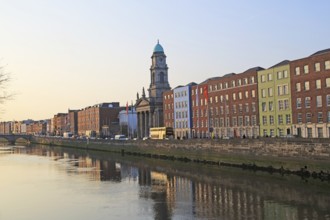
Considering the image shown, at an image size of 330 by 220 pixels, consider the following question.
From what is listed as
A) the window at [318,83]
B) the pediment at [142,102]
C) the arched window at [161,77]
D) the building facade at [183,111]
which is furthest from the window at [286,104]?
the pediment at [142,102]

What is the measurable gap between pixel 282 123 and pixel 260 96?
312 inches

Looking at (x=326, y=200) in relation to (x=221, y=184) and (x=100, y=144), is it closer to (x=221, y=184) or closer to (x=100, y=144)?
(x=221, y=184)

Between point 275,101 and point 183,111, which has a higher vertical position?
point 183,111

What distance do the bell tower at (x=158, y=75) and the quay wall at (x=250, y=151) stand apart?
39897mm

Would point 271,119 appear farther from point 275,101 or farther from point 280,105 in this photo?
point 280,105

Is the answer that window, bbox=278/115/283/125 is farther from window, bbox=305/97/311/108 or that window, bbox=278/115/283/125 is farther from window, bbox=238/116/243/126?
window, bbox=238/116/243/126

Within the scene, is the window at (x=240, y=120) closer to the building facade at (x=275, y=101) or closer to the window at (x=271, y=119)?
the building facade at (x=275, y=101)

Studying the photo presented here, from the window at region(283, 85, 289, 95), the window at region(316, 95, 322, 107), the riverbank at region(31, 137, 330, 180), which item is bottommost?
the riverbank at region(31, 137, 330, 180)

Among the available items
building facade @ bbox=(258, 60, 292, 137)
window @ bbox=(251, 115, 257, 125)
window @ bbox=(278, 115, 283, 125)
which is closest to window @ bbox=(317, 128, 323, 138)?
building facade @ bbox=(258, 60, 292, 137)

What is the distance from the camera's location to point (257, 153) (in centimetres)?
5566

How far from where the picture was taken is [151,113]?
448ft

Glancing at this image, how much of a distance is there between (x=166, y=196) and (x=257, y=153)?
20033 millimetres

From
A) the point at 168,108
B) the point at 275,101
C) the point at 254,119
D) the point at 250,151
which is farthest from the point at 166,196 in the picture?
the point at 168,108

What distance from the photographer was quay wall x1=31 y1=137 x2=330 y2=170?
4575cm
